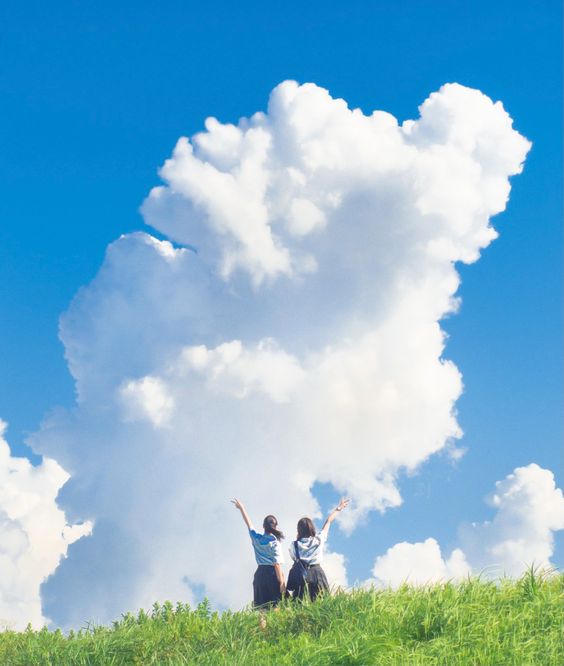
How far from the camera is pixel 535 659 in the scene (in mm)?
9844

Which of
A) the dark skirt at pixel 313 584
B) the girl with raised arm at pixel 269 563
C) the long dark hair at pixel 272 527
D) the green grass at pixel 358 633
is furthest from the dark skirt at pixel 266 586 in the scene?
the green grass at pixel 358 633

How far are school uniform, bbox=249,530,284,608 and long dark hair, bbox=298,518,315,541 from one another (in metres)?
0.46

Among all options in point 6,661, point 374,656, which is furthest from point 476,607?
point 6,661

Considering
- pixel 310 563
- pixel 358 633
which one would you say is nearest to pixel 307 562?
pixel 310 563

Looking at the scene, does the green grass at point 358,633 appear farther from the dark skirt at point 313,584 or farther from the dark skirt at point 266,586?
the dark skirt at point 266,586

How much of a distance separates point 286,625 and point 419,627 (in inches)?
82.9

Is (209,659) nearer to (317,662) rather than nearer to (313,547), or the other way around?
(317,662)

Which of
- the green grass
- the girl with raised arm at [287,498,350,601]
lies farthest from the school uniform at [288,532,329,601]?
the green grass

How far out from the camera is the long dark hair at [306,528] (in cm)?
1430

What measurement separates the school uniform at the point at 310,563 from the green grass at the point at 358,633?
112 centimetres

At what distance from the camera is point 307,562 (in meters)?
14.3

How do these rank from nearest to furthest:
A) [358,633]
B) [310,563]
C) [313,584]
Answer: [358,633] → [313,584] → [310,563]

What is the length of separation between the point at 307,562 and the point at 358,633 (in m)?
3.85

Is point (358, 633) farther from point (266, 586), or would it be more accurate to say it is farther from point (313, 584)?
point (266, 586)
